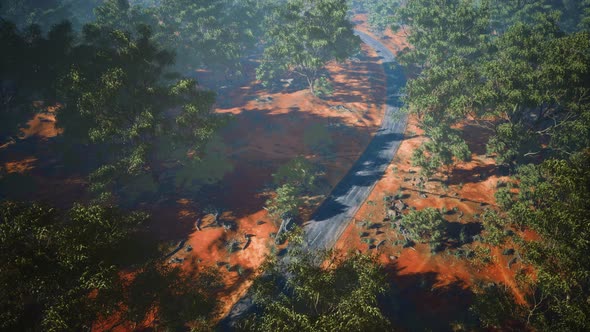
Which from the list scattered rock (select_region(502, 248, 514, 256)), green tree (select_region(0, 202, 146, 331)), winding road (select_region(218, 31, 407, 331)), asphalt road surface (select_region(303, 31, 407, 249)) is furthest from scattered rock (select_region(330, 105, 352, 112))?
green tree (select_region(0, 202, 146, 331))

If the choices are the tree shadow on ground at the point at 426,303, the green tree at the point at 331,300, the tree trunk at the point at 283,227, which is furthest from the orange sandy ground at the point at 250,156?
the tree shadow on ground at the point at 426,303

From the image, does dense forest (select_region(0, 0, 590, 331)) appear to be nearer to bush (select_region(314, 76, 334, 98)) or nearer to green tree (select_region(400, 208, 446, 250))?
green tree (select_region(400, 208, 446, 250))

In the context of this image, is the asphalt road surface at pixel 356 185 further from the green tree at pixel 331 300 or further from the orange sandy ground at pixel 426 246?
the green tree at pixel 331 300

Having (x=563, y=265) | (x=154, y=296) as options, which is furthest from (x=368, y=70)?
(x=154, y=296)

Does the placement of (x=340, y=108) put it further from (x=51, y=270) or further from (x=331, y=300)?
(x=51, y=270)

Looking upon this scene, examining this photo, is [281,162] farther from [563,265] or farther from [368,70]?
[368,70]

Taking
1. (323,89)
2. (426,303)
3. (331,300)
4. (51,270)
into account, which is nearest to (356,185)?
(426,303)
